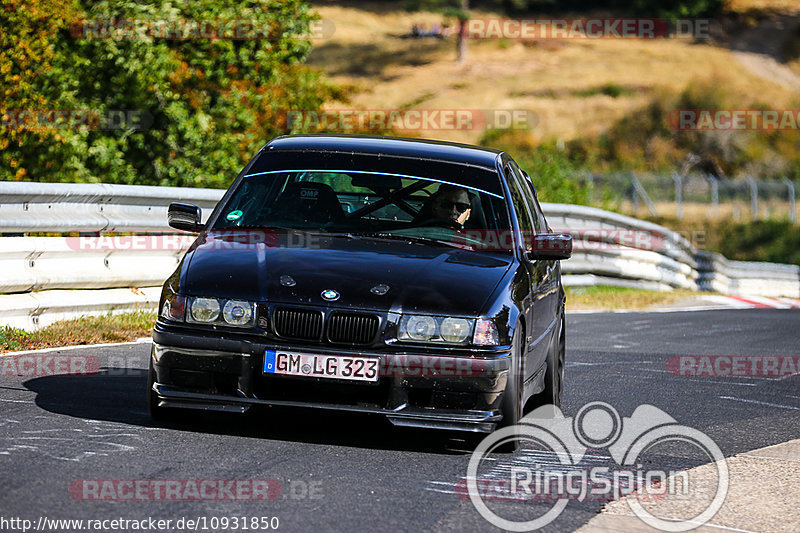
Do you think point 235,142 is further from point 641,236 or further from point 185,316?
point 185,316

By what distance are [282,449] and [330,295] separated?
2.50ft

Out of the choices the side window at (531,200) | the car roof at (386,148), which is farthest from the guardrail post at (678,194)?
the car roof at (386,148)

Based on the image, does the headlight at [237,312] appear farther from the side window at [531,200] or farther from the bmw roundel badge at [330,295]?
the side window at [531,200]

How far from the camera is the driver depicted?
737 centimetres

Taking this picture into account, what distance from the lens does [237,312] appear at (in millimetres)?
6230

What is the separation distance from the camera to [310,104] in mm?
25562

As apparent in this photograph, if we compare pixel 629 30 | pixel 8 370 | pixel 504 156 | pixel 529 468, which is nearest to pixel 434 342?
pixel 529 468

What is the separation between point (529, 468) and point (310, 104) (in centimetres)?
1993

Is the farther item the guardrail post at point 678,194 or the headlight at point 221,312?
the guardrail post at point 678,194

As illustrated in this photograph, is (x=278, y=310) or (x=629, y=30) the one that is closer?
(x=278, y=310)

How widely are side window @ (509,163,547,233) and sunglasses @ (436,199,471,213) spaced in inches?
41.3

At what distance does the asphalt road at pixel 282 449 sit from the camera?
500 centimetres

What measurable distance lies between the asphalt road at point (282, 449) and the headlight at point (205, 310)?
0.55 metres

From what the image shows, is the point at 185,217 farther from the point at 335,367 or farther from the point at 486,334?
the point at 486,334
